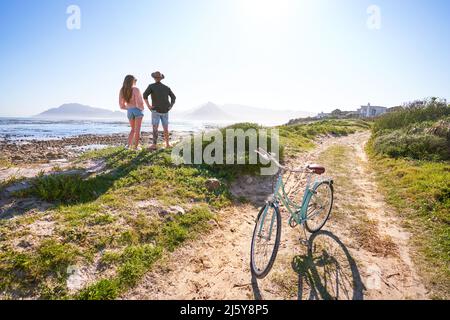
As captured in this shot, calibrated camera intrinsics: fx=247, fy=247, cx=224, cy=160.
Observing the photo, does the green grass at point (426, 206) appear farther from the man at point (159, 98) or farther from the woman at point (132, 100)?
the woman at point (132, 100)

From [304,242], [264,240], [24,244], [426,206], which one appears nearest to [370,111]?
[426,206]

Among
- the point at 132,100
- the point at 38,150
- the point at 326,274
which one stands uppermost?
the point at 132,100

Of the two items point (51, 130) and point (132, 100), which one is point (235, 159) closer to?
point (132, 100)

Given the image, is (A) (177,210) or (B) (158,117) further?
(B) (158,117)

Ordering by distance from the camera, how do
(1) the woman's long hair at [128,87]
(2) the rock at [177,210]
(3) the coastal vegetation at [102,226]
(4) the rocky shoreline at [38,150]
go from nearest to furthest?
(3) the coastal vegetation at [102,226] < (2) the rock at [177,210] < (1) the woman's long hair at [128,87] < (4) the rocky shoreline at [38,150]

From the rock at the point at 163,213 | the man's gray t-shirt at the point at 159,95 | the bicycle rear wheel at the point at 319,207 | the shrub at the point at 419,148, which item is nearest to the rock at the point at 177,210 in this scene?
the rock at the point at 163,213

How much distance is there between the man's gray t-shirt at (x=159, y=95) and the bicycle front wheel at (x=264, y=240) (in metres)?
7.51

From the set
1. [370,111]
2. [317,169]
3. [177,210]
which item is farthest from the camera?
[370,111]

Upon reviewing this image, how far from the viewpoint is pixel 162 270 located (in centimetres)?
438

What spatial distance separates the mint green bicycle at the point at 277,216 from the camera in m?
4.31

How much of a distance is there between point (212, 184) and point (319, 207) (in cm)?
359

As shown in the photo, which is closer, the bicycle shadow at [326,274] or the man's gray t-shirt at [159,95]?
the bicycle shadow at [326,274]

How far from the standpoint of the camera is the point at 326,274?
4.36 metres

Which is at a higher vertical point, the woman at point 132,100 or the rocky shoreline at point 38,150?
the woman at point 132,100
